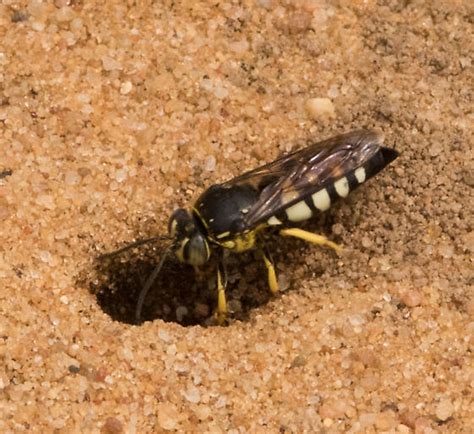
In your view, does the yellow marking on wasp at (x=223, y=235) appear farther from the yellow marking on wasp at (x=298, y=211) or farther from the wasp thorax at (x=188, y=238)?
the yellow marking on wasp at (x=298, y=211)

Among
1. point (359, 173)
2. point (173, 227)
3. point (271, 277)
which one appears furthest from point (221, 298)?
point (359, 173)

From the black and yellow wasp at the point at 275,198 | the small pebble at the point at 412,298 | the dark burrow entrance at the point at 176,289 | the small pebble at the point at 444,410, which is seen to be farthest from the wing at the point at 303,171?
the small pebble at the point at 444,410

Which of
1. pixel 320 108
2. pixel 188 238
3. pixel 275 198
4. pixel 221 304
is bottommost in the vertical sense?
pixel 221 304

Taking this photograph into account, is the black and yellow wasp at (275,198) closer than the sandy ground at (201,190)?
No

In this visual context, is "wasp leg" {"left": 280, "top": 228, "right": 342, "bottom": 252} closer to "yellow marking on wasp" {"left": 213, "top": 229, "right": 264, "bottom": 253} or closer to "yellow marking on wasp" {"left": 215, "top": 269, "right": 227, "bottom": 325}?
"yellow marking on wasp" {"left": 213, "top": 229, "right": 264, "bottom": 253}

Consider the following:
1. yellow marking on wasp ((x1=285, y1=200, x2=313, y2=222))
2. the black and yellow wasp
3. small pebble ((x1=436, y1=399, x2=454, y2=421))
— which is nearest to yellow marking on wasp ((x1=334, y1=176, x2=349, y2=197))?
the black and yellow wasp

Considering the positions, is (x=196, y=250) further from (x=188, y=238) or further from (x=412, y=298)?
(x=412, y=298)
